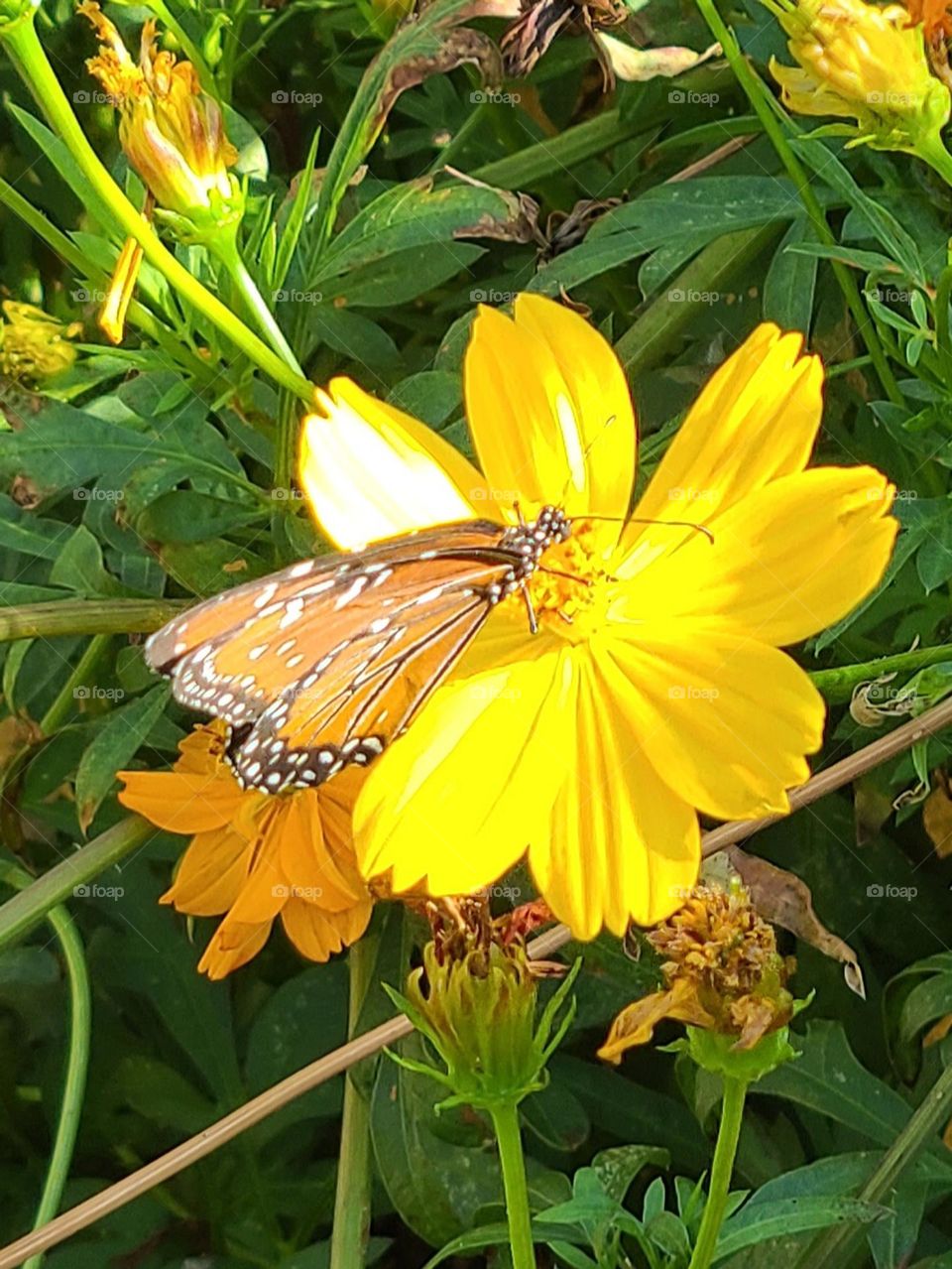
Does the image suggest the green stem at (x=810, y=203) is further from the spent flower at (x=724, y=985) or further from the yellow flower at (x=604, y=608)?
the spent flower at (x=724, y=985)

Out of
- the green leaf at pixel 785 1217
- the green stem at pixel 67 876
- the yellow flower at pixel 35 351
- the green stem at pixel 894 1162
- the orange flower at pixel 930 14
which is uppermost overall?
the orange flower at pixel 930 14

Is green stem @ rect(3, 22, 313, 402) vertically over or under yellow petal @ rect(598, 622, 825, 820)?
over

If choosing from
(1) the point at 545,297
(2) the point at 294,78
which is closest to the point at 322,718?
(1) the point at 545,297

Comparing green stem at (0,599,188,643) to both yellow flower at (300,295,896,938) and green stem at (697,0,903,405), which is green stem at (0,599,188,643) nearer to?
yellow flower at (300,295,896,938)

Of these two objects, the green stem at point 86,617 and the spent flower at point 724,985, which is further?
the green stem at point 86,617

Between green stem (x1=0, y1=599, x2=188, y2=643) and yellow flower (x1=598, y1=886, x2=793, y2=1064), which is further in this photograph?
green stem (x1=0, y1=599, x2=188, y2=643)

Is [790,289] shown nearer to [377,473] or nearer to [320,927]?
[377,473]

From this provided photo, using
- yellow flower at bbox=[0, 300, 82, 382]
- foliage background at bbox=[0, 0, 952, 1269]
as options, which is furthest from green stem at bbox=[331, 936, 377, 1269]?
yellow flower at bbox=[0, 300, 82, 382]

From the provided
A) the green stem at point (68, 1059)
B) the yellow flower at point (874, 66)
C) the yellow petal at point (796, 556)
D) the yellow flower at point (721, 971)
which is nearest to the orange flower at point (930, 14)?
the yellow flower at point (874, 66)
